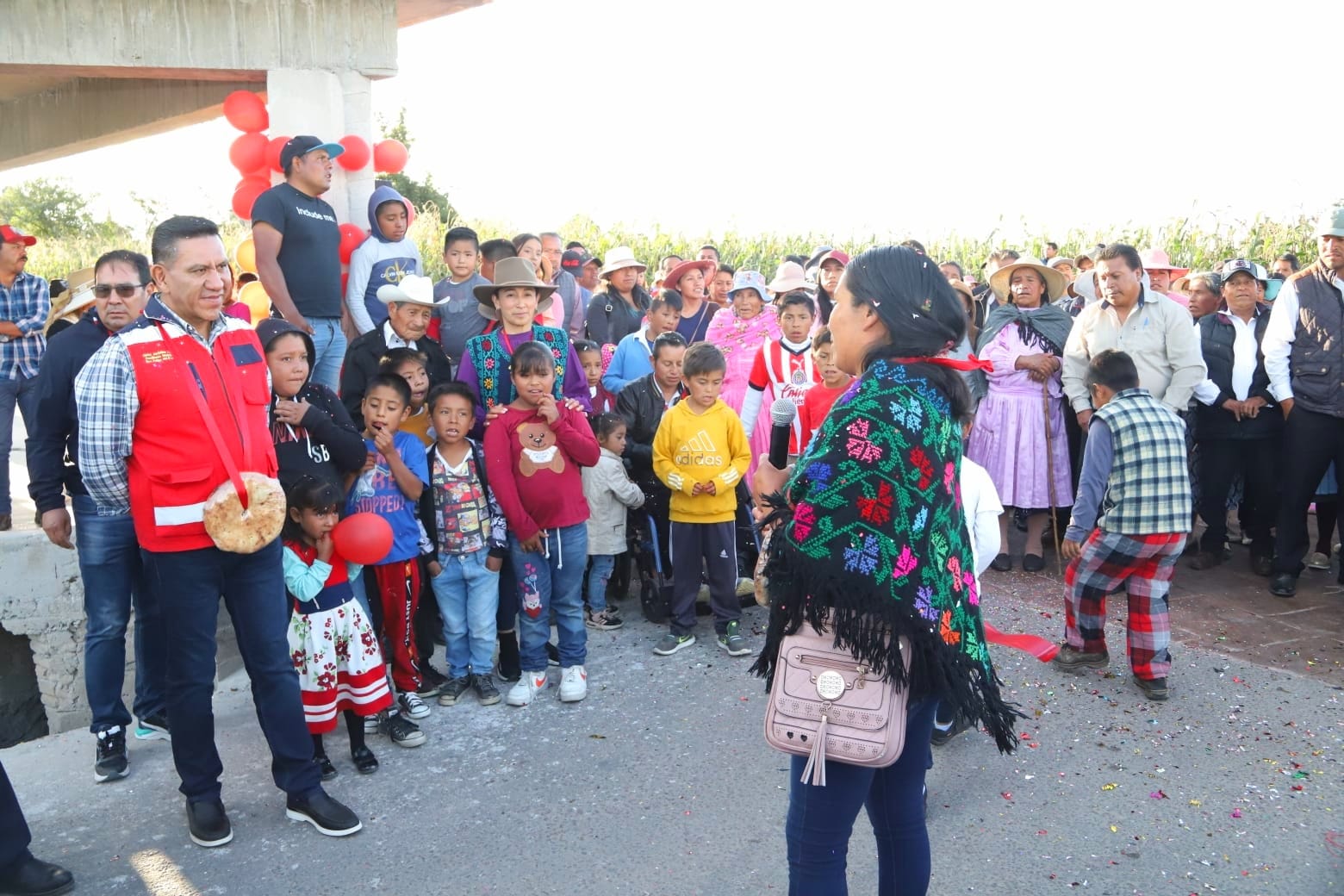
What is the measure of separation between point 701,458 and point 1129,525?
6.98 ft

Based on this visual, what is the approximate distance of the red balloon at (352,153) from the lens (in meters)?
7.01

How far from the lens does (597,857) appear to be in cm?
350

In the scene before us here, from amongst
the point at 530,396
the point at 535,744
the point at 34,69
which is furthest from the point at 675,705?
the point at 34,69

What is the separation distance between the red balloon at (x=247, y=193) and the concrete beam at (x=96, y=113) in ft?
2.84

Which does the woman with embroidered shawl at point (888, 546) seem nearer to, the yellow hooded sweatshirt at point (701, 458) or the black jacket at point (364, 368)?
the yellow hooded sweatshirt at point (701, 458)

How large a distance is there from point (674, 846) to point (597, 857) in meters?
0.28

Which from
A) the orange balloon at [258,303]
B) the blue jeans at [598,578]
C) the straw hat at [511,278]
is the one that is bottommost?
the blue jeans at [598,578]

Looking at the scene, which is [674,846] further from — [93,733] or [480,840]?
[93,733]

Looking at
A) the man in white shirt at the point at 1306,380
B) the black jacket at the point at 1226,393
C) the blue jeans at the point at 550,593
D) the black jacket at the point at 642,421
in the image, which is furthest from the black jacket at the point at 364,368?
the man in white shirt at the point at 1306,380

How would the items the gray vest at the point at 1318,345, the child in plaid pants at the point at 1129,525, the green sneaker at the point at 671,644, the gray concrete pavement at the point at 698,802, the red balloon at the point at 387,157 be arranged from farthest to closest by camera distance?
the red balloon at the point at 387,157 → the gray vest at the point at 1318,345 → the green sneaker at the point at 671,644 → the child in plaid pants at the point at 1129,525 → the gray concrete pavement at the point at 698,802

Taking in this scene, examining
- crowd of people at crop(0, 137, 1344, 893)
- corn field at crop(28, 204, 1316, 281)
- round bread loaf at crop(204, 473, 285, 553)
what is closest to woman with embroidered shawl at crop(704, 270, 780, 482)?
crowd of people at crop(0, 137, 1344, 893)

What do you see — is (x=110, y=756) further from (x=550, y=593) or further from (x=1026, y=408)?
(x=1026, y=408)

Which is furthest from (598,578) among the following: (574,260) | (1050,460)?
(574,260)

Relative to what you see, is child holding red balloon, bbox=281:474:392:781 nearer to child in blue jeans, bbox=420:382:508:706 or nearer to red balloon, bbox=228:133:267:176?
child in blue jeans, bbox=420:382:508:706
